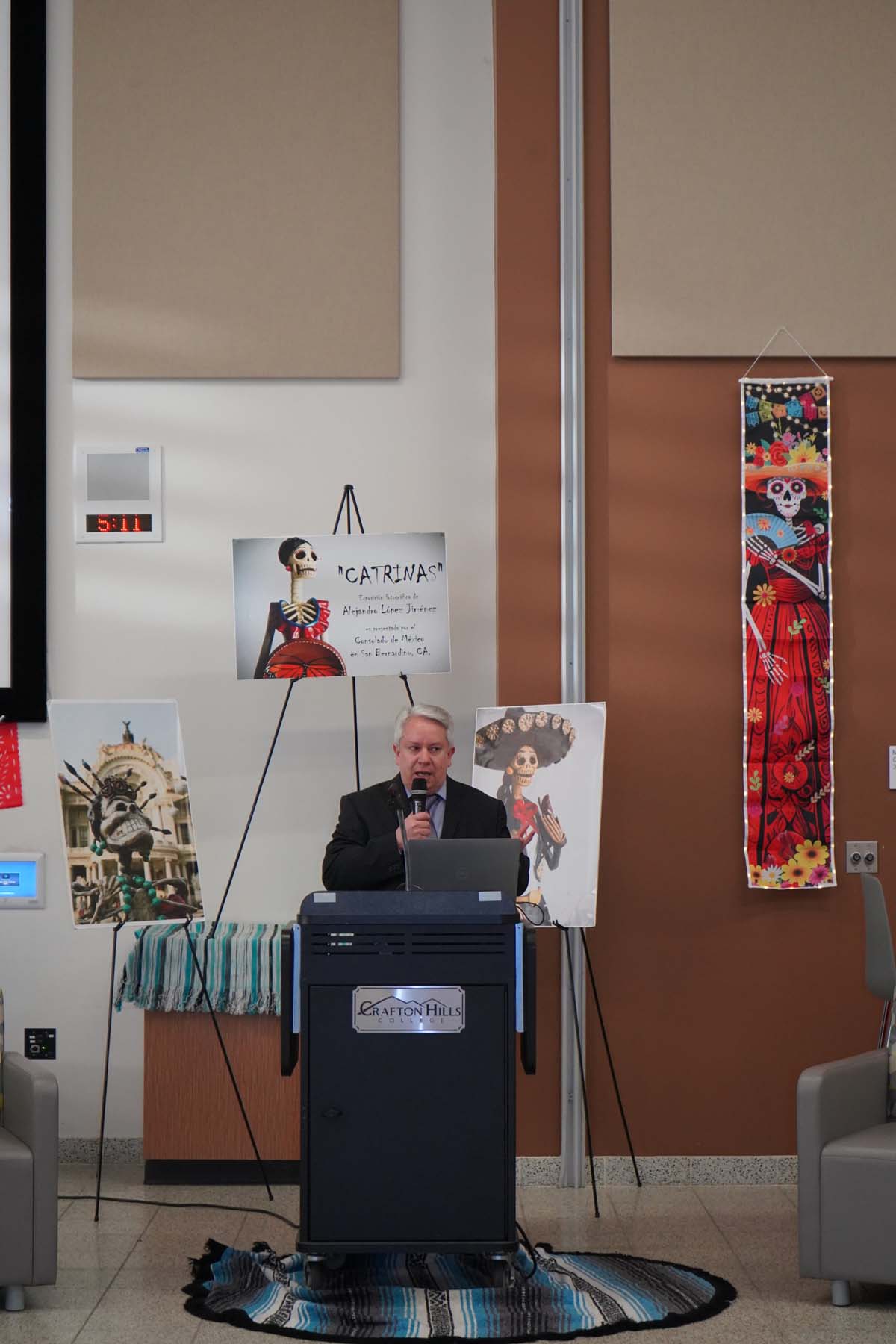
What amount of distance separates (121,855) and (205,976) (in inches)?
22.9

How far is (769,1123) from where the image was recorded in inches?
198

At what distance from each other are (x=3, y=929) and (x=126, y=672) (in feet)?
3.47

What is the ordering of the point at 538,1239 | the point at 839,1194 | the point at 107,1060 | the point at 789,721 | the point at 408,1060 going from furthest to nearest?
the point at 789,721
the point at 107,1060
the point at 538,1239
the point at 839,1194
the point at 408,1060

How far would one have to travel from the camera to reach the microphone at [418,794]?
158 inches

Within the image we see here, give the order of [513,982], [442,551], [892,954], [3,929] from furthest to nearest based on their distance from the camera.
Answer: [3,929]
[442,551]
[892,954]
[513,982]

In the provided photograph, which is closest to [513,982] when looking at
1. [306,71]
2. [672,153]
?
[672,153]

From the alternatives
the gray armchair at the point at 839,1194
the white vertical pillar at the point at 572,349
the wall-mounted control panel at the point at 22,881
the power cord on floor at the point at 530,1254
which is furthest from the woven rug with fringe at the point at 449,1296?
the white vertical pillar at the point at 572,349

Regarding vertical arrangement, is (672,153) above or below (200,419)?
above

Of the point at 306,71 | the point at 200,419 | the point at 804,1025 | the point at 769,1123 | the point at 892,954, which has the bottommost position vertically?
the point at 769,1123

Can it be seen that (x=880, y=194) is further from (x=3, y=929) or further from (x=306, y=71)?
(x=3, y=929)

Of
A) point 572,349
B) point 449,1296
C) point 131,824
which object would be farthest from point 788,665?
point 449,1296

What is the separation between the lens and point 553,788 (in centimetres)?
484

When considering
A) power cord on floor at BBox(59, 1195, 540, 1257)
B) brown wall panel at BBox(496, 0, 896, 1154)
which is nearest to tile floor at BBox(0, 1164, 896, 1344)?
power cord on floor at BBox(59, 1195, 540, 1257)

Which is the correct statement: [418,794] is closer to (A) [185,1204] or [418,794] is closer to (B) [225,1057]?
(B) [225,1057]
